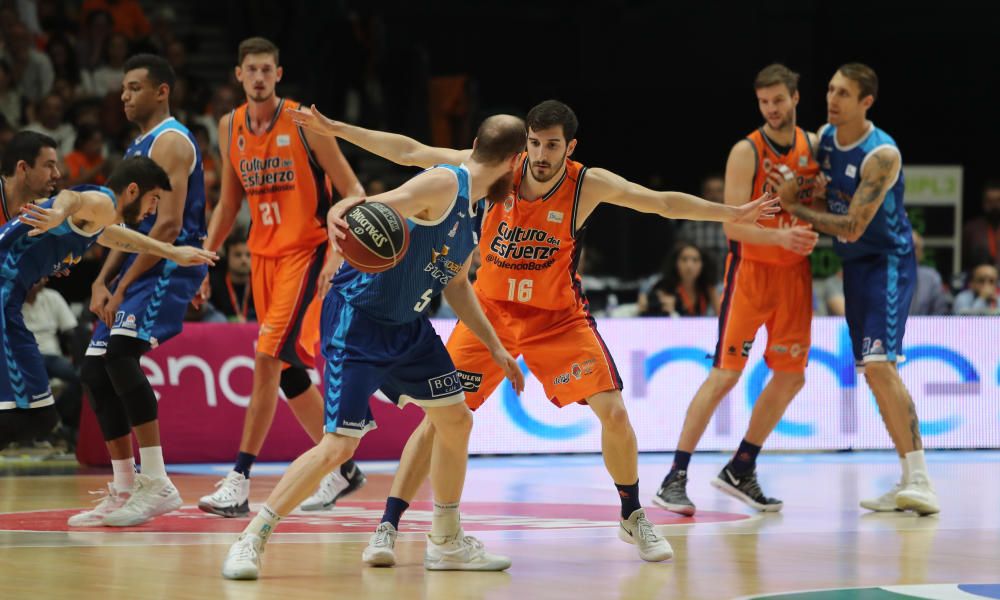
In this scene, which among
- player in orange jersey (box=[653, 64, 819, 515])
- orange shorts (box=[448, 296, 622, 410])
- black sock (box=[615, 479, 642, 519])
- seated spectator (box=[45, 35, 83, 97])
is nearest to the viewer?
black sock (box=[615, 479, 642, 519])

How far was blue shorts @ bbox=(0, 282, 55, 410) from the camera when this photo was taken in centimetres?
644

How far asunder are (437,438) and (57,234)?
197cm

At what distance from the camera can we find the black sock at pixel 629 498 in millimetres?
6352

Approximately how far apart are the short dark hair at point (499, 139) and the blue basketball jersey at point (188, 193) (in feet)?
7.41

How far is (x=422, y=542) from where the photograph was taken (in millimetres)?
6738

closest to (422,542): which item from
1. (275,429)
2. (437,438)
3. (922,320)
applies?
(437,438)

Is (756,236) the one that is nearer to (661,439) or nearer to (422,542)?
(422,542)

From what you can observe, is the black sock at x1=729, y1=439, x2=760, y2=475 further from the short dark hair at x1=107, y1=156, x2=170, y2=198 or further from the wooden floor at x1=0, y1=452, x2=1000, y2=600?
the short dark hair at x1=107, y1=156, x2=170, y2=198

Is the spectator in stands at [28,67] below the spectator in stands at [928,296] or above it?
above

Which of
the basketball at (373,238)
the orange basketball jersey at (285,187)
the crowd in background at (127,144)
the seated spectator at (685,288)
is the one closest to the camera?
the basketball at (373,238)

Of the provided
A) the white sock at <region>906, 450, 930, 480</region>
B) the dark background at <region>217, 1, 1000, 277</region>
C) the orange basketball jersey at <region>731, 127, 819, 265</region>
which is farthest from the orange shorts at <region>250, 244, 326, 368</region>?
the dark background at <region>217, 1, 1000, 277</region>

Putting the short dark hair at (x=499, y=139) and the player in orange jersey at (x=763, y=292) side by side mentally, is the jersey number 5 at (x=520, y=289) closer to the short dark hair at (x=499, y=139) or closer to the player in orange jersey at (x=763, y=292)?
the short dark hair at (x=499, y=139)

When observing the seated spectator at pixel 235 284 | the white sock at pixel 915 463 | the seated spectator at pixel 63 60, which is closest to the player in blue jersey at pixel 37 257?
the white sock at pixel 915 463

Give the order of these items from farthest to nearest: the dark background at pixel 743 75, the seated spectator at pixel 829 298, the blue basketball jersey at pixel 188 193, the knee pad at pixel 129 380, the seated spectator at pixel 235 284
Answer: the dark background at pixel 743 75 → the seated spectator at pixel 829 298 → the seated spectator at pixel 235 284 → the blue basketball jersey at pixel 188 193 → the knee pad at pixel 129 380
